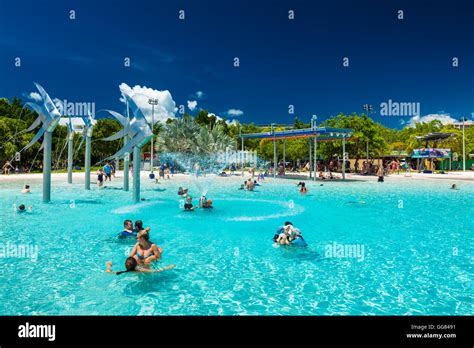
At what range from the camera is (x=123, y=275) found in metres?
7.67

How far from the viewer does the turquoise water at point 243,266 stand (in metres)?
6.30

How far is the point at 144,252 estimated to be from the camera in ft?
26.9

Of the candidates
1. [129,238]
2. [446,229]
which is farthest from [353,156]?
[129,238]

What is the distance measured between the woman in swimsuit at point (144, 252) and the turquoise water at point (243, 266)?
44cm

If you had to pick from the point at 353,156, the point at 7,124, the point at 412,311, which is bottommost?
the point at 412,311

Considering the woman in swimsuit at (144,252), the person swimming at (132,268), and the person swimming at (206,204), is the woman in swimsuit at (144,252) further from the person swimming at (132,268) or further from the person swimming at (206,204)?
the person swimming at (206,204)

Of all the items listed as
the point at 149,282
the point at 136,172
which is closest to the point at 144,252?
the point at 149,282

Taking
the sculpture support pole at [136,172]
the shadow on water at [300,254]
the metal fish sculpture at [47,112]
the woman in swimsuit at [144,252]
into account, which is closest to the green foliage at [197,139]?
the metal fish sculpture at [47,112]

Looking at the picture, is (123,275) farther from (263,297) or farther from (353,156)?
(353,156)

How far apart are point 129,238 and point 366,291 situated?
278 inches

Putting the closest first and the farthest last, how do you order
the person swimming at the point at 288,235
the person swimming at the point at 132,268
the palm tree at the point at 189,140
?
the person swimming at the point at 132,268 < the person swimming at the point at 288,235 < the palm tree at the point at 189,140

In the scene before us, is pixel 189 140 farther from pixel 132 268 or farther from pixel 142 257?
pixel 132 268

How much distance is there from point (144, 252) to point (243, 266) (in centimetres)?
244

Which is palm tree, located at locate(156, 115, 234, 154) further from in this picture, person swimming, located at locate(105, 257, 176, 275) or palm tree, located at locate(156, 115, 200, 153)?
person swimming, located at locate(105, 257, 176, 275)
